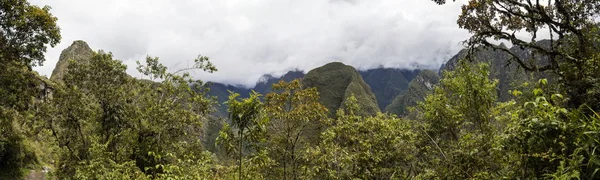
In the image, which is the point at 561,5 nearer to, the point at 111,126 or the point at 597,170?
the point at 597,170

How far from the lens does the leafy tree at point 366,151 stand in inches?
588

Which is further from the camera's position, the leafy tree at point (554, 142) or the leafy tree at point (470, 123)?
the leafy tree at point (470, 123)

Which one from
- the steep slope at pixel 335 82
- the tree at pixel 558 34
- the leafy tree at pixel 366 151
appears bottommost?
the leafy tree at pixel 366 151

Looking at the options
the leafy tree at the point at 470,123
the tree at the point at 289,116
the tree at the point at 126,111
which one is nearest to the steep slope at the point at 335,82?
the tree at the point at 126,111

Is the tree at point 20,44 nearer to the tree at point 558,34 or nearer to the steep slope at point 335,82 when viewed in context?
the tree at point 558,34

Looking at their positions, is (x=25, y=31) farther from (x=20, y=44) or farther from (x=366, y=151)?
(x=366, y=151)

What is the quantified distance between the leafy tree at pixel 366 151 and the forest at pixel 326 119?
0.06m

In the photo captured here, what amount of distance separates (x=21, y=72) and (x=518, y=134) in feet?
57.4

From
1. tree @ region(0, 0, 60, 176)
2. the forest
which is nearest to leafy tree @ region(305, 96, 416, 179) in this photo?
the forest

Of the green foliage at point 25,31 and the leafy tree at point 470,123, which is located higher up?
the green foliage at point 25,31

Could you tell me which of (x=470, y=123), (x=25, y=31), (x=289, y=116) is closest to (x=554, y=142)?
(x=470, y=123)

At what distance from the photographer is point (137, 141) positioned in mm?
19281

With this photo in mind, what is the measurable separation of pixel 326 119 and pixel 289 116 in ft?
6.64

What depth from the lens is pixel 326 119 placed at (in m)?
15.4
